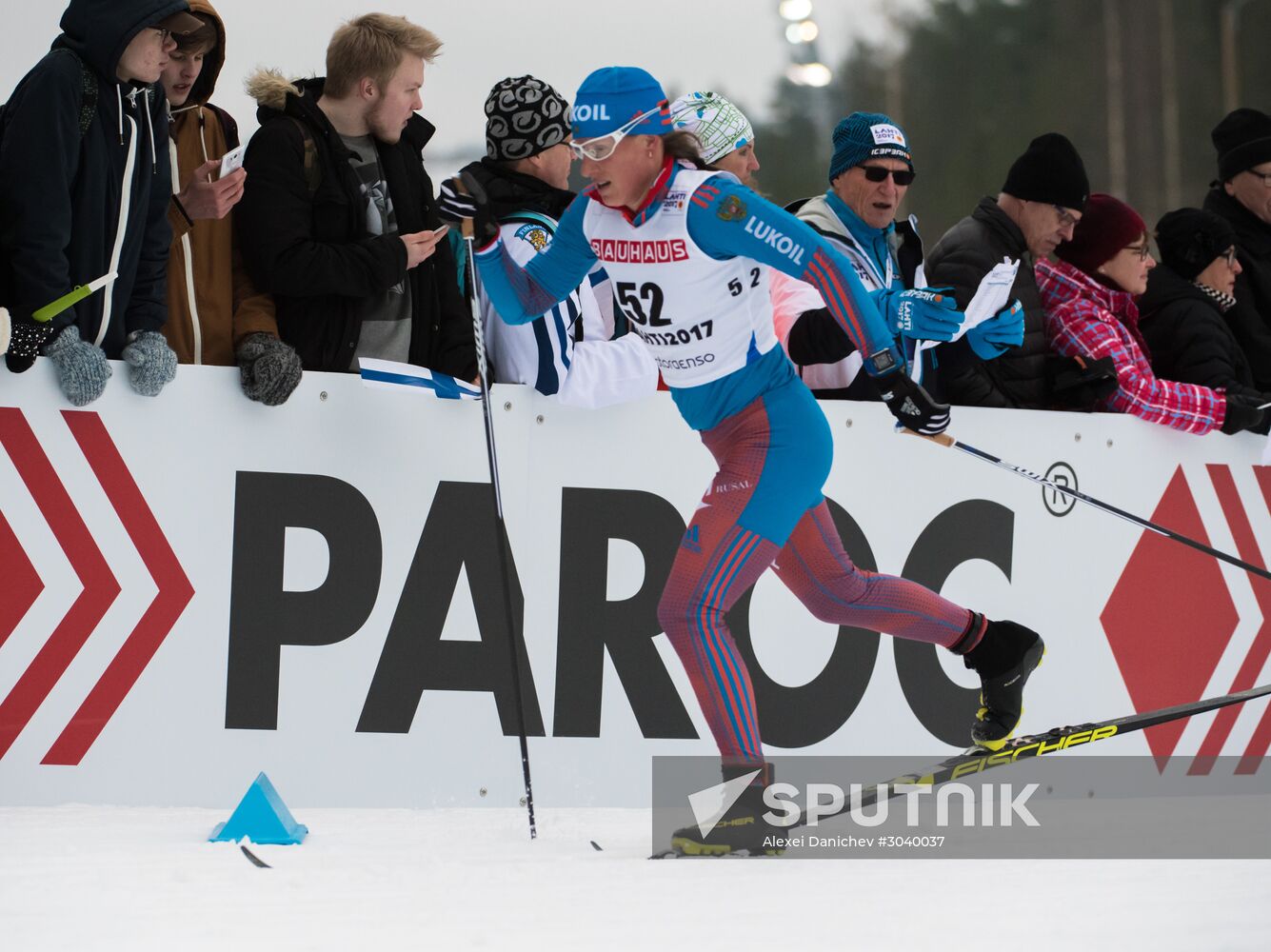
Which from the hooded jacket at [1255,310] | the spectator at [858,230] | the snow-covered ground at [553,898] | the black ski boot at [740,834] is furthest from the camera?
the hooded jacket at [1255,310]

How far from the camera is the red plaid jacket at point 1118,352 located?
5027mm

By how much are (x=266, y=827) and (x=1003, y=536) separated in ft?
8.20

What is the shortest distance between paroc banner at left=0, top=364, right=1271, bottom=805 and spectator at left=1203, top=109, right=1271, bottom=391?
79 cm

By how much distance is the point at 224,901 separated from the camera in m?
2.53

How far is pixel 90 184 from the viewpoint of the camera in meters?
3.71

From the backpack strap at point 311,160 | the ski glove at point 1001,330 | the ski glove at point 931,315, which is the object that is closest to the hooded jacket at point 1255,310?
the ski glove at point 1001,330

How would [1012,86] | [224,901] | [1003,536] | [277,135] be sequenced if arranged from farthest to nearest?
[1012,86] < [1003,536] < [277,135] < [224,901]

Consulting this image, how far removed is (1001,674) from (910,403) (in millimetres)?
732

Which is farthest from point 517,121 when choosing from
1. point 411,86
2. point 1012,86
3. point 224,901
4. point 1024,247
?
point 1012,86

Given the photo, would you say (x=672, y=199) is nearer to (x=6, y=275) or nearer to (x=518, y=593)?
(x=518, y=593)

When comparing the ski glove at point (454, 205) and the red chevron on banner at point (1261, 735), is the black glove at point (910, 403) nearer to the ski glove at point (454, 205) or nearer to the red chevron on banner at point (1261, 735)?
the ski glove at point (454, 205)

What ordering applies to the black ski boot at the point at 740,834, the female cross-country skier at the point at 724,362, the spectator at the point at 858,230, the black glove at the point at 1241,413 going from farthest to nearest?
the black glove at the point at 1241,413 < the spectator at the point at 858,230 < the female cross-country skier at the point at 724,362 < the black ski boot at the point at 740,834

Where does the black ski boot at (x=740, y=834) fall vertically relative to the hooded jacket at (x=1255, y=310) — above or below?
below

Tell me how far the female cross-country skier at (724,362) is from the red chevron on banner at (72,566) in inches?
53.1
